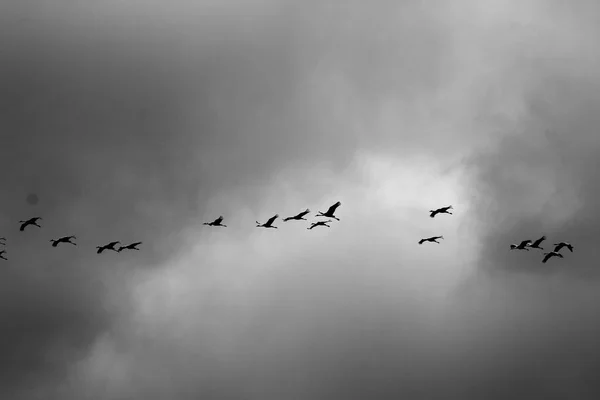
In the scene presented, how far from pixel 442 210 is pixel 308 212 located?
2294 centimetres

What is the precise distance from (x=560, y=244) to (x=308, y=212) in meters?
44.5

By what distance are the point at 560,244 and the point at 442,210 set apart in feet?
79.6

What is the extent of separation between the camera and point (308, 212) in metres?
195

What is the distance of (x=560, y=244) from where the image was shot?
652 ft

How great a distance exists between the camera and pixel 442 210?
623 feet

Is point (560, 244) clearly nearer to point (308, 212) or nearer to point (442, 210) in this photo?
point (442, 210)

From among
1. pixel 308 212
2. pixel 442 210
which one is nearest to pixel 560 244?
pixel 442 210
